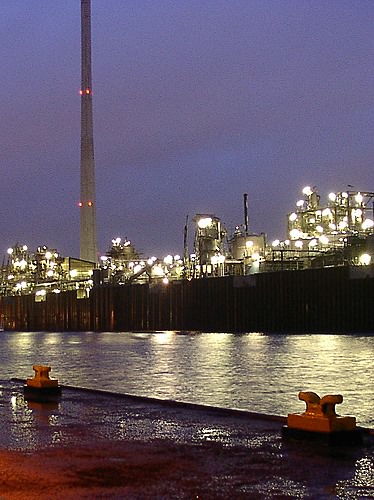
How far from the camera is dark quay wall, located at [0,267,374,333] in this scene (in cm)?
4081

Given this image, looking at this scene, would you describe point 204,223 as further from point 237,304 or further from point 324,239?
point 237,304

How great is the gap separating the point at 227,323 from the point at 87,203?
33413 millimetres

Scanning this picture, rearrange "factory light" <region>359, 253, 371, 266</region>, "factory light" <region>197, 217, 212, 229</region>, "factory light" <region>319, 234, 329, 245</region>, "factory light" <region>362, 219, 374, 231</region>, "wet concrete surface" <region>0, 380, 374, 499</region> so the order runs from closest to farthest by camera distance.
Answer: "wet concrete surface" <region>0, 380, 374, 499</region>
"factory light" <region>359, 253, 371, 266</region>
"factory light" <region>362, 219, 374, 231</region>
"factory light" <region>319, 234, 329, 245</region>
"factory light" <region>197, 217, 212, 229</region>

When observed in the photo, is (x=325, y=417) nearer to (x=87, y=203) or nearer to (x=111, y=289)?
(x=111, y=289)

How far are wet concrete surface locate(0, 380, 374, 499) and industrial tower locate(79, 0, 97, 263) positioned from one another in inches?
2749

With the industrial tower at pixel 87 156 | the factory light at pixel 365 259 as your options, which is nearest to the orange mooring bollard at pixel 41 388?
the factory light at pixel 365 259

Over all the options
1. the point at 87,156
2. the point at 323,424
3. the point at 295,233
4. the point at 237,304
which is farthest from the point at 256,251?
the point at 323,424

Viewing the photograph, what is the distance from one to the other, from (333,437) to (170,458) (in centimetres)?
142

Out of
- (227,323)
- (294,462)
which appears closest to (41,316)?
(227,323)

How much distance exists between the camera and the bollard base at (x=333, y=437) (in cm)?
680

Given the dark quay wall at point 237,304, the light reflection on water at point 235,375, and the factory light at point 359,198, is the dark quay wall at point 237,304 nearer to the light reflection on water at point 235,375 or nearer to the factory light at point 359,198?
the factory light at point 359,198

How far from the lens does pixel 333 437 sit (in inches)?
268

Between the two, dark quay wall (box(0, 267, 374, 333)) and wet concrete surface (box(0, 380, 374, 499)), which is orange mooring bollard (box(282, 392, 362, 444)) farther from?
dark quay wall (box(0, 267, 374, 333))

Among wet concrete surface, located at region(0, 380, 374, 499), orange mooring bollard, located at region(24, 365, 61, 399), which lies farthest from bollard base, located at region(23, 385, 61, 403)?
wet concrete surface, located at region(0, 380, 374, 499)
